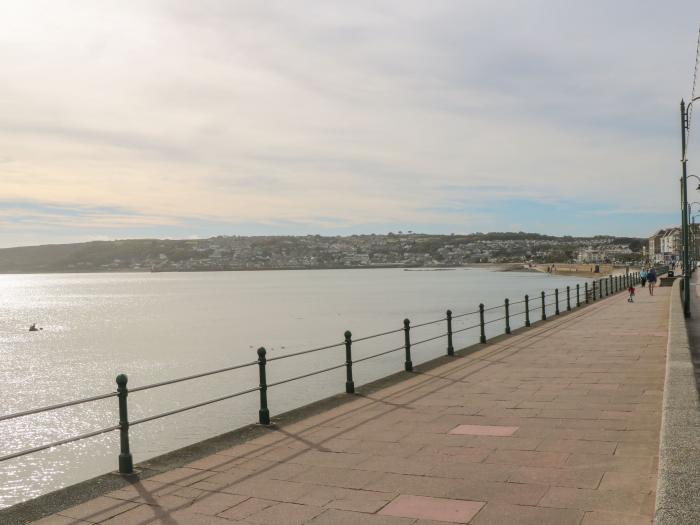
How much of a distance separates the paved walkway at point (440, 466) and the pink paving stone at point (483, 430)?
0.02 m

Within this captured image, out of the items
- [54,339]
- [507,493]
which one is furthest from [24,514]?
[54,339]

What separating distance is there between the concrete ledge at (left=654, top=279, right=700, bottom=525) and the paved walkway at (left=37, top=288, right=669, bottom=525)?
0.41 meters

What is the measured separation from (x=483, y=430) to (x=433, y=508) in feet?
9.76

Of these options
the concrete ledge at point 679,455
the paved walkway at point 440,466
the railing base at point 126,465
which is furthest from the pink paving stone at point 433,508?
the railing base at point 126,465

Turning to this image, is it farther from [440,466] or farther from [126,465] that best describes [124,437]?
[440,466]

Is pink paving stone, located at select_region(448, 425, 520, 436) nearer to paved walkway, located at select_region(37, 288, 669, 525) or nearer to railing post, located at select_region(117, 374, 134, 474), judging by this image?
paved walkway, located at select_region(37, 288, 669, 525)

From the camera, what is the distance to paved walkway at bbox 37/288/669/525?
5.85m

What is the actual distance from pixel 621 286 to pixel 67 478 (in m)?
47.8

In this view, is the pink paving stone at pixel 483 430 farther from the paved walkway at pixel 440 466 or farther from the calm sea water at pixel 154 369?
the calm sea water at pixel 154 369

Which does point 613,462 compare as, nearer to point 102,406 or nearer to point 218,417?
point 218,417

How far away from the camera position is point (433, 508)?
19.3 feet

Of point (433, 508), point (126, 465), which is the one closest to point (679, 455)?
point (433, 508)

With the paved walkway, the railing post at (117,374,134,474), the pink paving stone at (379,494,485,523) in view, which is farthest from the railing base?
the pink paving stone at (379,494,485,523)

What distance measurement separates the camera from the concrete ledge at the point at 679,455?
4.65 meters
